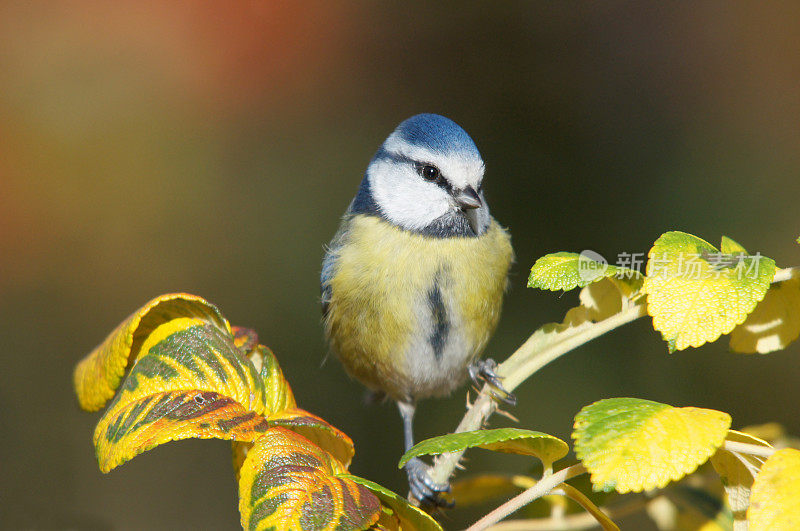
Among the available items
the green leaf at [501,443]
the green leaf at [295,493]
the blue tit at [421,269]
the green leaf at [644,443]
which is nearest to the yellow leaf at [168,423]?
the green leaf at [295,493]

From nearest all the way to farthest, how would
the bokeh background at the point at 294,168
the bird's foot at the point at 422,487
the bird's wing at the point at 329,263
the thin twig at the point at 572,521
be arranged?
the thin twig at the point at 572,521
the bird's foot at the point at 422,487
the bird's wing at the point at 329,263
the bokeh background at the point at 294,168

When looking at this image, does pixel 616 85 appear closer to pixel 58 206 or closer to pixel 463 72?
pixel 463 72

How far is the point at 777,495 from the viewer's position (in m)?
0.46

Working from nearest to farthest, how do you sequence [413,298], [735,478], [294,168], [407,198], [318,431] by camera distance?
1. [735,478]
2. [318,431]
3. [413,298]
4. [407,198]
5. [294,168]

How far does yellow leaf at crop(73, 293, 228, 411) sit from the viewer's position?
0.63m

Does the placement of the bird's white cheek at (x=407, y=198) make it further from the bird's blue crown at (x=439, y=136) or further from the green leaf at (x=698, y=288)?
the green leaf at (x=698, y=288)

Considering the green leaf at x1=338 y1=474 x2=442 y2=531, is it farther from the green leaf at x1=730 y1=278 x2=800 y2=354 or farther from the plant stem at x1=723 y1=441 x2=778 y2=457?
the green leaf at x1=730 y1=278 x2=800 y2=354

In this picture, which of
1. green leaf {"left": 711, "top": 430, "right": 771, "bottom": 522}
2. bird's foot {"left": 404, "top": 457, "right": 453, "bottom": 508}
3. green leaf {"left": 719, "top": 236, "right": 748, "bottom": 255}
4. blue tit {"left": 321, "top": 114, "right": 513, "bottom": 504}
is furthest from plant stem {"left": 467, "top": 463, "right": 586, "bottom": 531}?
blue tit {"left": 321, "top": 114, "right": 513, "bottom": 504}

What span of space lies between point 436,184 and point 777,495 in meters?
1.00

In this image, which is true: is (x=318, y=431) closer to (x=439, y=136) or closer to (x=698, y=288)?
(x=698, y=288)

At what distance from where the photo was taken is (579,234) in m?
2.43

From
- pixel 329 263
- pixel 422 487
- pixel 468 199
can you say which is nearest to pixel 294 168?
pixel 329 263

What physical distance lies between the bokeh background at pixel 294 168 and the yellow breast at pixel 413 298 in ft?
3.08

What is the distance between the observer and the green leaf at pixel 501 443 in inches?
19.6
